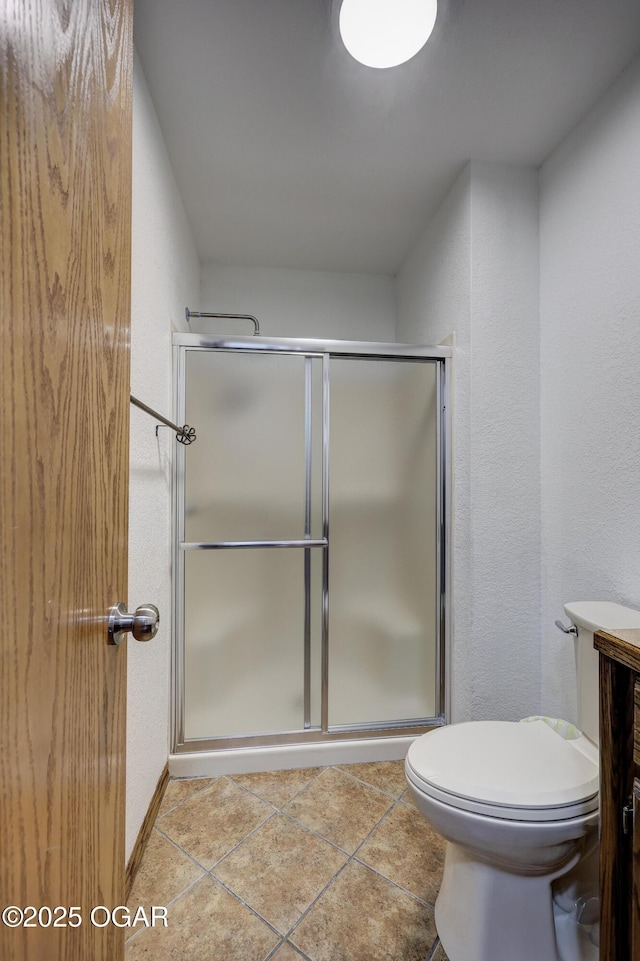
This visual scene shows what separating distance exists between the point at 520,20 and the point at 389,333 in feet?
5.05

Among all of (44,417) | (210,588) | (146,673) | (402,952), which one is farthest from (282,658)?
(44,417)

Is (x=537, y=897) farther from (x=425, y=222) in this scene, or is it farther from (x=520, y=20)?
(x=425, y=222)

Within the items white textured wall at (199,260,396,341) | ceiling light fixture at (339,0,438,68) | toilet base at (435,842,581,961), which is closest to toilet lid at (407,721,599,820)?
toilet base at (435,842,581,961)

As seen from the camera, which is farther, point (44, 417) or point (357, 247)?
point (357, 247)

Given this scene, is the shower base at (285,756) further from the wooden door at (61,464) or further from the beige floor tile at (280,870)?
the wooden door at (61,464)

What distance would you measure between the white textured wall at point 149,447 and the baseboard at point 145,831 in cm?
3

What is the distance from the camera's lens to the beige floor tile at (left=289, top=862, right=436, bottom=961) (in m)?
1.02

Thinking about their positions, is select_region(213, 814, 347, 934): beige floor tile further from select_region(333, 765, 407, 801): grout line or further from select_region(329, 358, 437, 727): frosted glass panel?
select_region(329, 358, 437, 727): frosted glass panel

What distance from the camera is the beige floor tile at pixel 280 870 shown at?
113 centimetres

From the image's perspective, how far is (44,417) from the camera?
379mm

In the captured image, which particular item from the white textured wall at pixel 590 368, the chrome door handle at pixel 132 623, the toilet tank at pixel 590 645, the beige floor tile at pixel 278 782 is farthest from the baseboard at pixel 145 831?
the white textured wall at pixel 590 368

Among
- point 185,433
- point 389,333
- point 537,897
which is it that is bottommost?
point 537,897

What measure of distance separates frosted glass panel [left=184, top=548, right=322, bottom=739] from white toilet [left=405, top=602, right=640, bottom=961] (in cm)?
79

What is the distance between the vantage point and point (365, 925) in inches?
42.6
